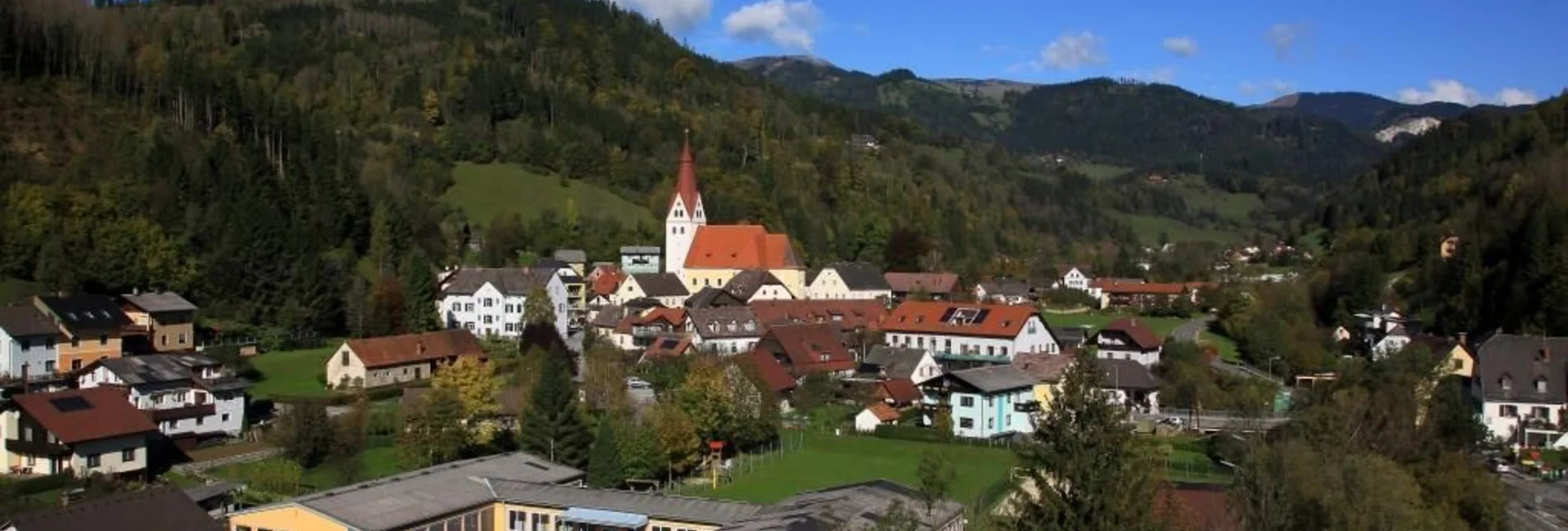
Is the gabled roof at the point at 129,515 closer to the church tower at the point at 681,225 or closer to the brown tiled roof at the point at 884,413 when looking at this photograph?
the brown tiled roof at the point at 884,413

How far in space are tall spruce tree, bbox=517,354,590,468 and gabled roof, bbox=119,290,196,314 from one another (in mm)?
18671

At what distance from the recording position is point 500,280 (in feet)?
175

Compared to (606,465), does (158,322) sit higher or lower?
higher

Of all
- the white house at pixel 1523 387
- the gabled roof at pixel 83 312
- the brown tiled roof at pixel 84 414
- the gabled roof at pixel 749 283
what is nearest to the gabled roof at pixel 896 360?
the gabled roof at pixel 749 283

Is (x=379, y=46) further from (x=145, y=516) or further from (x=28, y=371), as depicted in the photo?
(x=145, y=516)

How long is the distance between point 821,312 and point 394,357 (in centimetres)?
2073

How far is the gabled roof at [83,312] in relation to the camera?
1496 inches

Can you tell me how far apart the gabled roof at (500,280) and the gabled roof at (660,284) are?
7.90 m

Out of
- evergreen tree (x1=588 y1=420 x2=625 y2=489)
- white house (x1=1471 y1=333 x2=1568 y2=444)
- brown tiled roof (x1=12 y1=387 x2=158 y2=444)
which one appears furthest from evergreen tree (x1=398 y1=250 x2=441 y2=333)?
white house (x1=1471 y1=333 x2=1568 y2=444)

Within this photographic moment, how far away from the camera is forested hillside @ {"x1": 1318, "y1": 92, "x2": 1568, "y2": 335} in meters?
49.6

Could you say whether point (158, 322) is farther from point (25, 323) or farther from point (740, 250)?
point (740, 250)

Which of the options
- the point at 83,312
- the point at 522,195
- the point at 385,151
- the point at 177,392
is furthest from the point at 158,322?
the point at 522,195

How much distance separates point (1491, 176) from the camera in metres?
75.6

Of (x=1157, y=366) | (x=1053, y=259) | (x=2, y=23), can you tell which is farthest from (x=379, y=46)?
(x=1157, y=366)
